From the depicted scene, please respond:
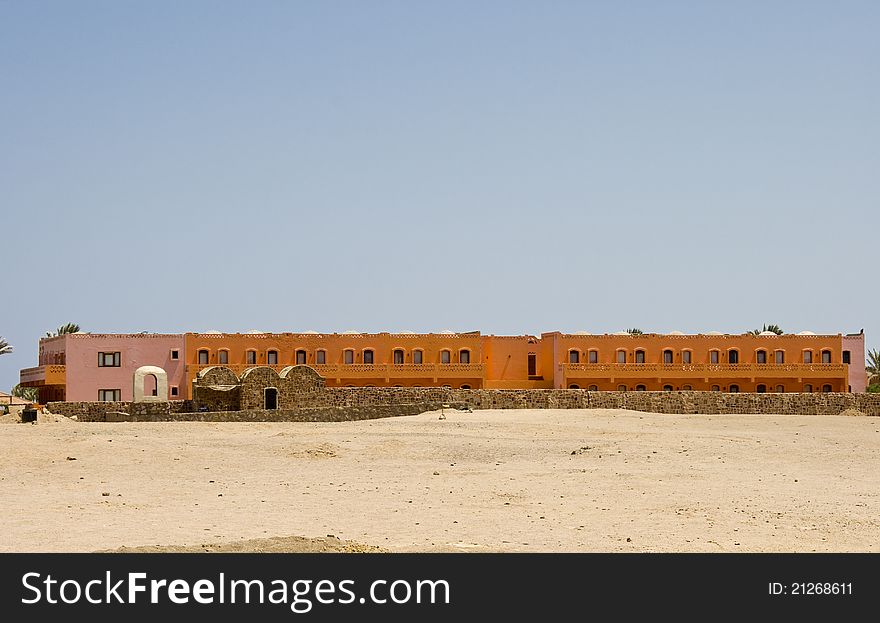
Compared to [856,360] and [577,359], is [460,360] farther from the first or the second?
[856,360]

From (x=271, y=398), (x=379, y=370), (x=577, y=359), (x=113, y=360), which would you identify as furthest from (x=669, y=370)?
(x=113, y=360)

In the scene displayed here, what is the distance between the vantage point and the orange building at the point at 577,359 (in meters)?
67.1

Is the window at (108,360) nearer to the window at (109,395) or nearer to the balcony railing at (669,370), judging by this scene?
the window at (109,395)

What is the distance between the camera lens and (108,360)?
66.8 metres

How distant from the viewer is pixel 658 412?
51594 millimetres

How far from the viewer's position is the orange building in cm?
6706

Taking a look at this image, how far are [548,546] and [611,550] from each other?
30.6 inches

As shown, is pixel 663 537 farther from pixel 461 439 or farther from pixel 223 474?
pixel 461 439

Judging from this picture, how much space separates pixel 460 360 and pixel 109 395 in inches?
843

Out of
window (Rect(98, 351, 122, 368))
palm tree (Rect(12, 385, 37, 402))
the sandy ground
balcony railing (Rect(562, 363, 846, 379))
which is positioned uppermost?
window (Rect(98, 351, 122, 368))

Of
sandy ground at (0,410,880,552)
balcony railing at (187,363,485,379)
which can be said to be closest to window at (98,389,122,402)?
balcony railing at (187,363,485,379)

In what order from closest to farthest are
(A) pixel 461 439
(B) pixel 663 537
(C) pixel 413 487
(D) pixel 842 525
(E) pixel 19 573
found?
(E) pixel 19 573 < (B) pixel 663 537 < (D) pixel 842 525 < (C) pixel 413 487 < (A) pixel 461 439

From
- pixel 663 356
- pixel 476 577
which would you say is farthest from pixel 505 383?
pixel 476 577

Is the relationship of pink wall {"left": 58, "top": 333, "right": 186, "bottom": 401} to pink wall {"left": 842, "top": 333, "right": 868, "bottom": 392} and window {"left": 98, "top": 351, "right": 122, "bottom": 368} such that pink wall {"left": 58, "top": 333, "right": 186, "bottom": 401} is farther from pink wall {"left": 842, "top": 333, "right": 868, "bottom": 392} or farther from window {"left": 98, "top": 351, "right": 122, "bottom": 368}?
pink wall {"left": 842, "top": 333, "right": 868, "bottom": 392}
